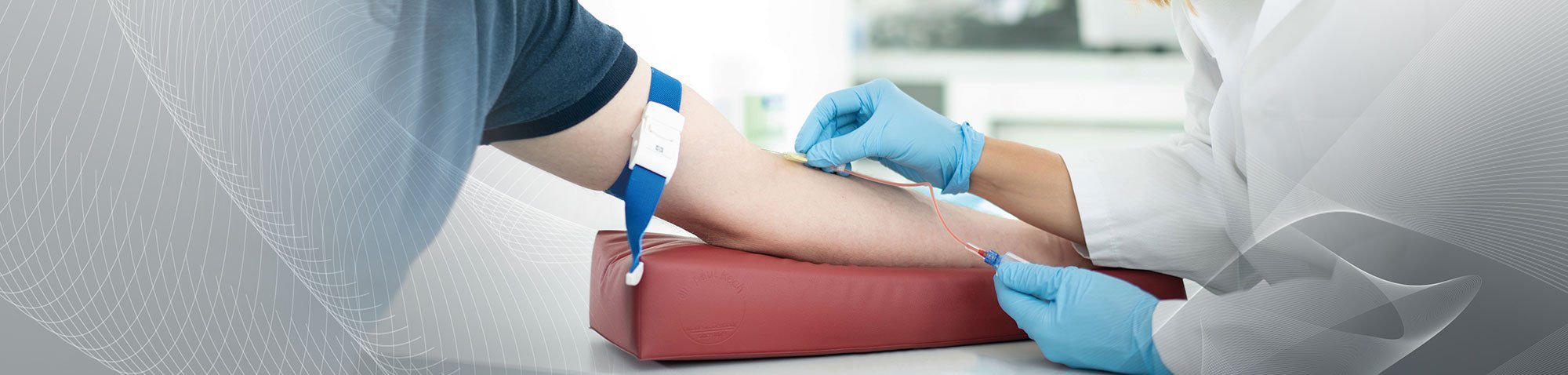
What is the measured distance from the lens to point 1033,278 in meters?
0.91

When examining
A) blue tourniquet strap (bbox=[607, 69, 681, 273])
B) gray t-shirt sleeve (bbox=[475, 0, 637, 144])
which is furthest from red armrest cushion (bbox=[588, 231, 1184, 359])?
gray t-shirt sleeve (bbox=[475, 0, 637, 144])

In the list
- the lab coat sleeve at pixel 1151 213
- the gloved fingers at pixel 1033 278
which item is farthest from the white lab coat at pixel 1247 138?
the gloved fingers at pixel 1033 278

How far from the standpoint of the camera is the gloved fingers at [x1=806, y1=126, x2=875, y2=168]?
3.18 ft

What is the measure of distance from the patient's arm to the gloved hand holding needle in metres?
0.04

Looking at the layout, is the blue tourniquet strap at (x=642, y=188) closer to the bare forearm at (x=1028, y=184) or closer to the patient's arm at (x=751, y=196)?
the patient's arm at (x=751, y=196)

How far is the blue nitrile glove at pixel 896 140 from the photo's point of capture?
974mm

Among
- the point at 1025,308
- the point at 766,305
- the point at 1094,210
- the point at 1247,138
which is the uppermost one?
the point at 1247,138

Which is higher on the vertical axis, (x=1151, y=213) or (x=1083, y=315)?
(x=1151, y=213)

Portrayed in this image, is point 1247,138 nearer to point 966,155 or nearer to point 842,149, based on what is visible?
point 966,155

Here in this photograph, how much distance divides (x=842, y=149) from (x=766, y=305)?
0.63 ft

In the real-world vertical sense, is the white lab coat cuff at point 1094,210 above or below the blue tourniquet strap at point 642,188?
above

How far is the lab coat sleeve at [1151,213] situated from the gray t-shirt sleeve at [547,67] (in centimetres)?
46

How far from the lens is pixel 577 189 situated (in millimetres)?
938

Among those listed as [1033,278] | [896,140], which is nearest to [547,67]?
[896,140]
